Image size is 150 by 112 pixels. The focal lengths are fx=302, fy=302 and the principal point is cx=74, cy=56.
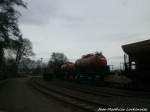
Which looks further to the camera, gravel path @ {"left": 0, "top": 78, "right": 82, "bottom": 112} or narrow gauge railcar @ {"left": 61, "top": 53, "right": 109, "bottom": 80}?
narrow gauge railcar @ {"left": 61, "top": 53, "right": 109, "bottom": 80}

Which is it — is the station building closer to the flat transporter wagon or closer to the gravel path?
the gravel path

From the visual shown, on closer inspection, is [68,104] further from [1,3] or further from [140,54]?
[1,3]

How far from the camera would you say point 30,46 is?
125750mm

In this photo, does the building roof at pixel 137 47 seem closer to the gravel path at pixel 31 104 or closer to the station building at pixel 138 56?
the station building at pixel 138 56

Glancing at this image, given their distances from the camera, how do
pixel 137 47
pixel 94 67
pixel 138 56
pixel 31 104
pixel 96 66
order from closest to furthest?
pixel 31 104, pixel 137 47, pixel 138 56, pixel 96 66, pixel 94 67

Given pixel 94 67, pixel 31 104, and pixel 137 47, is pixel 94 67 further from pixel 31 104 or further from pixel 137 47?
pixel 31 104

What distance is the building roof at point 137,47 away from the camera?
23123mm

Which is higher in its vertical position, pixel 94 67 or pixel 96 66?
pixel 96 66

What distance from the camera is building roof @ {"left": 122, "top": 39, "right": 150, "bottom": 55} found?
23.1 metres

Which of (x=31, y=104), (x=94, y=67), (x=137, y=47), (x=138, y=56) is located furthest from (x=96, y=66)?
(x=31, y=104)

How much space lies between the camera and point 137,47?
24.4 m

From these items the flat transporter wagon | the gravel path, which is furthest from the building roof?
the flat transporter wagon

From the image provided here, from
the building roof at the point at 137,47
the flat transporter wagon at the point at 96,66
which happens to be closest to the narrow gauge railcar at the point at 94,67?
the flat transporter wagon at the point at 96,66

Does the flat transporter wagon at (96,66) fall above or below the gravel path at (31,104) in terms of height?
above
